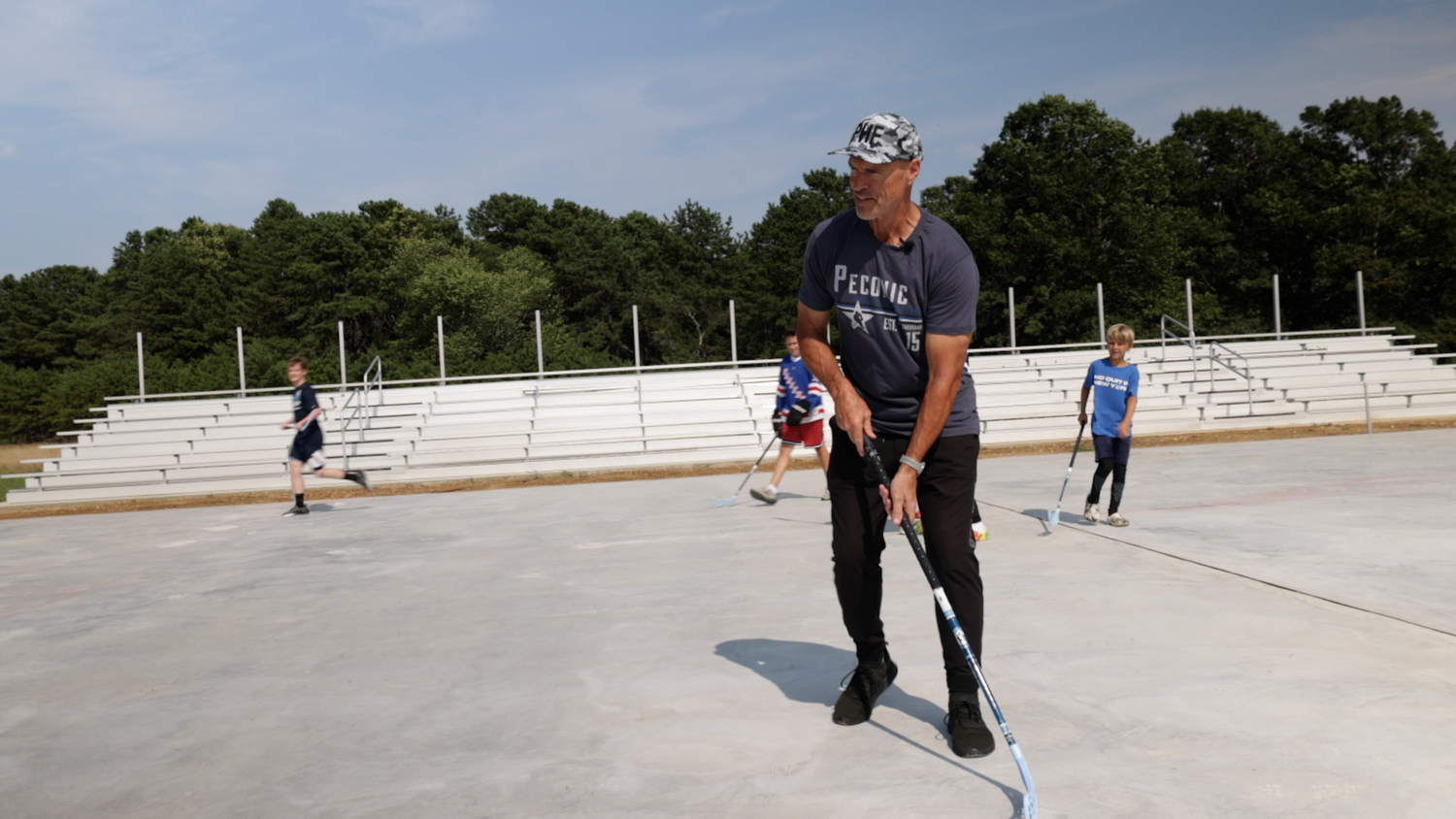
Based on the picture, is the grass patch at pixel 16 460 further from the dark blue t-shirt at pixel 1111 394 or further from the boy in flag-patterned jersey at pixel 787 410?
the dark blue t-shirt at pixel 1111 394

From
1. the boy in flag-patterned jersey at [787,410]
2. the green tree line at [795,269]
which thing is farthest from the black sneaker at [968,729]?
the green tree line at [795,269]

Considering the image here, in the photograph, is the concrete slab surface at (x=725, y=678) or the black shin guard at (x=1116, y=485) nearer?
the concrete slab surface at (x=725, y=678)

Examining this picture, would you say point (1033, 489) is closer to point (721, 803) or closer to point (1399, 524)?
point (1399, 524)

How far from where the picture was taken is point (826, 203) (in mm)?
50938

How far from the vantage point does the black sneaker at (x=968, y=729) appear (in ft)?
9.85

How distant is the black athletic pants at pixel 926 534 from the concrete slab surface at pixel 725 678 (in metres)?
0.31

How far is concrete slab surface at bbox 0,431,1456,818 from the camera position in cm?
281

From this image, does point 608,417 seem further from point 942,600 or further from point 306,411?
point 942,600

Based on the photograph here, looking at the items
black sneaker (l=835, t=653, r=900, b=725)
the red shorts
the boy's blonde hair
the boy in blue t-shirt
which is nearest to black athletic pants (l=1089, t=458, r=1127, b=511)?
the boy in blue t-shirt

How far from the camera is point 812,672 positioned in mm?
3938

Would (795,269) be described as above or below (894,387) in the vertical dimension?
above

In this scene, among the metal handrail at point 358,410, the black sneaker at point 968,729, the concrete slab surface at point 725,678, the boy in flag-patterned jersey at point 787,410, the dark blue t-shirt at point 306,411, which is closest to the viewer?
the concrete slab surface at point 725,678

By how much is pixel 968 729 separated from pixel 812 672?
976mm

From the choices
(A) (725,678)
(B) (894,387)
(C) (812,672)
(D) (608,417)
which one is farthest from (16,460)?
(B) (894,387)
